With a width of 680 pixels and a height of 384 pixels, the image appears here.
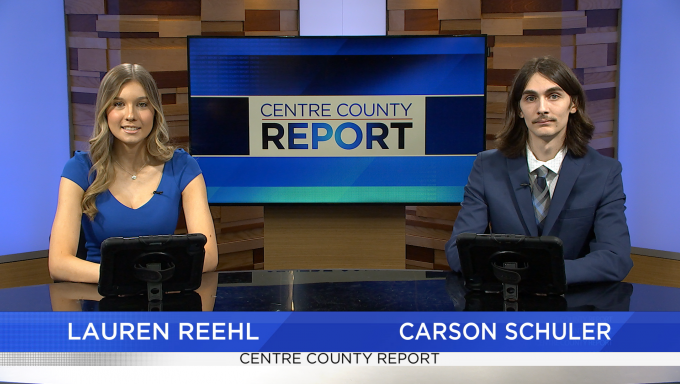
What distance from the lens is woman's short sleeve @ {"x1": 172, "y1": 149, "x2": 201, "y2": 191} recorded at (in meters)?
2.25

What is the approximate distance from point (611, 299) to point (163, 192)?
1640mm

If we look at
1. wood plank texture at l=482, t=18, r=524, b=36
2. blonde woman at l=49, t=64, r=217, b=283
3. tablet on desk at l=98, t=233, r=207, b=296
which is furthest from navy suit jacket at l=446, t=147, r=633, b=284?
wood plank texture at l=482, t=18, r=524, b=36

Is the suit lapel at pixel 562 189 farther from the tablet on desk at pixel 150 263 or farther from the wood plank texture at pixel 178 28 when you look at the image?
the wood plank texture at pixel 178 28

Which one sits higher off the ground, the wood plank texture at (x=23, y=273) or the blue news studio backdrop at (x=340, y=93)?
the blue news studio backdrop at (x=340, y=93)

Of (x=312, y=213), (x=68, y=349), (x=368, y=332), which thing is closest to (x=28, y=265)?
(x=312, y=213)

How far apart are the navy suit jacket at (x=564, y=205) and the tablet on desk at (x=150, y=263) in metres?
0.89

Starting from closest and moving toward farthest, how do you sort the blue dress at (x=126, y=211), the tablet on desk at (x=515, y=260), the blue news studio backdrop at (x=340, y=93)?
the tablet on desk at (x=515, y=260)
the blue dress at (x=126, y=211)
the blue news studio backdrop at (x=340, y=93)

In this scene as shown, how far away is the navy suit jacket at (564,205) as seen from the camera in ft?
6.27

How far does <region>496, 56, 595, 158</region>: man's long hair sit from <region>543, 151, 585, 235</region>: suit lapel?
0.22 ft

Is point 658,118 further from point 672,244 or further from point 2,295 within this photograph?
point 2,295

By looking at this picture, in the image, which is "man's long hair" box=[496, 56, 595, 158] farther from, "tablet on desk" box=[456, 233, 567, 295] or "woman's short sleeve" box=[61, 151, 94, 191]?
"woman's short sleeve" box=[61, 151, 94, 191]

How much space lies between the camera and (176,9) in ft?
12.2
